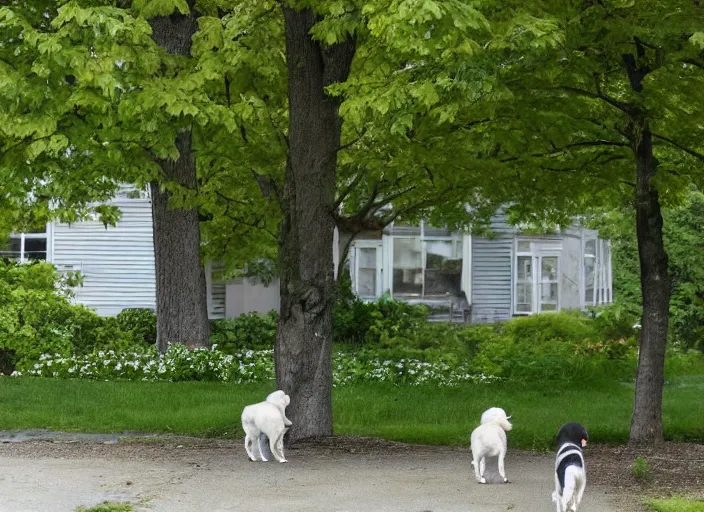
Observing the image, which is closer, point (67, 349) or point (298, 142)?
point (298, 142)

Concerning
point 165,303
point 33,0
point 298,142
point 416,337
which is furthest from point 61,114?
point 416,337

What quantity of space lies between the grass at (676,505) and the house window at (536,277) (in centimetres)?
2954

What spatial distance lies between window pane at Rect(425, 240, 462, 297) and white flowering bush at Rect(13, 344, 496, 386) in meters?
→ 17.8

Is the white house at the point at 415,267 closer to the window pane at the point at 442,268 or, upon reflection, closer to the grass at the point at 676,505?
the window pane at the point at 442,268

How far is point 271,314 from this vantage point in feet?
92.7

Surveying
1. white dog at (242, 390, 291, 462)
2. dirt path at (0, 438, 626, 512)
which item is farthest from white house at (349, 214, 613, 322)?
white dog at (242, 390, 291, 462)

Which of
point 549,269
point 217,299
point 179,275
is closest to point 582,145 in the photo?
point 179,275

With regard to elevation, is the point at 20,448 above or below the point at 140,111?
below

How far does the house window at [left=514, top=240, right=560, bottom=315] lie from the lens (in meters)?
38.5

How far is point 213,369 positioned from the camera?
1897cm

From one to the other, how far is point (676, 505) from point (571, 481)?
999mm

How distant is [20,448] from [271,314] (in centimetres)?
1582

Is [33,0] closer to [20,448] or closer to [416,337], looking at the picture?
[20,448]

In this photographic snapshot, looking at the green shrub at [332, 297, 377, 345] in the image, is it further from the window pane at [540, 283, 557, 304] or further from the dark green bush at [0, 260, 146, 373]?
the window pane at [540, 283, 557, 304]
